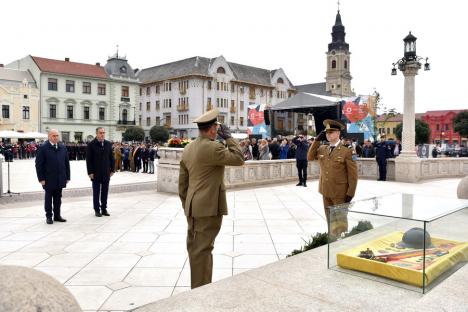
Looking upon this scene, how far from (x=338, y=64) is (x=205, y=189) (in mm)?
107598

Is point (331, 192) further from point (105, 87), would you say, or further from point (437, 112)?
point (437, 112)

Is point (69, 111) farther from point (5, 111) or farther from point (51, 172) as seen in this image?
point (51, 172)

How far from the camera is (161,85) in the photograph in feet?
226

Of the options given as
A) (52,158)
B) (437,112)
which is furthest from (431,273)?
(437,112)

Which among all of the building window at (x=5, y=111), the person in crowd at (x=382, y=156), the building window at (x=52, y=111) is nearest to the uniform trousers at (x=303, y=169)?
the person in crowd at (x=382, y=156)

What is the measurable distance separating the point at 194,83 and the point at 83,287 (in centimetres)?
6011

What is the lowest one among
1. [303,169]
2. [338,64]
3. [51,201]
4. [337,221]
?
[51,201]

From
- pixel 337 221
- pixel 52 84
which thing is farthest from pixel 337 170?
pixel 52 84

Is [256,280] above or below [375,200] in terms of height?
below

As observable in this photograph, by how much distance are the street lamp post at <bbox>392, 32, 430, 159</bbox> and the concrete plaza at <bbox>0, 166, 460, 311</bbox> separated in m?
7.27

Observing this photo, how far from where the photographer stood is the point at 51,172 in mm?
7922

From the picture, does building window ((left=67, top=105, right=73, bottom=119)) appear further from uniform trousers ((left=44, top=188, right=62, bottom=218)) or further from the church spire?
the church spire

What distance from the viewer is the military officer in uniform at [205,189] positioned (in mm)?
3977

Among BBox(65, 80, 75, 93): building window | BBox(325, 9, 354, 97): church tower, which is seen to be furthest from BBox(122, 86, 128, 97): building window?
BBox(325, 9, 354, 97): church tower
